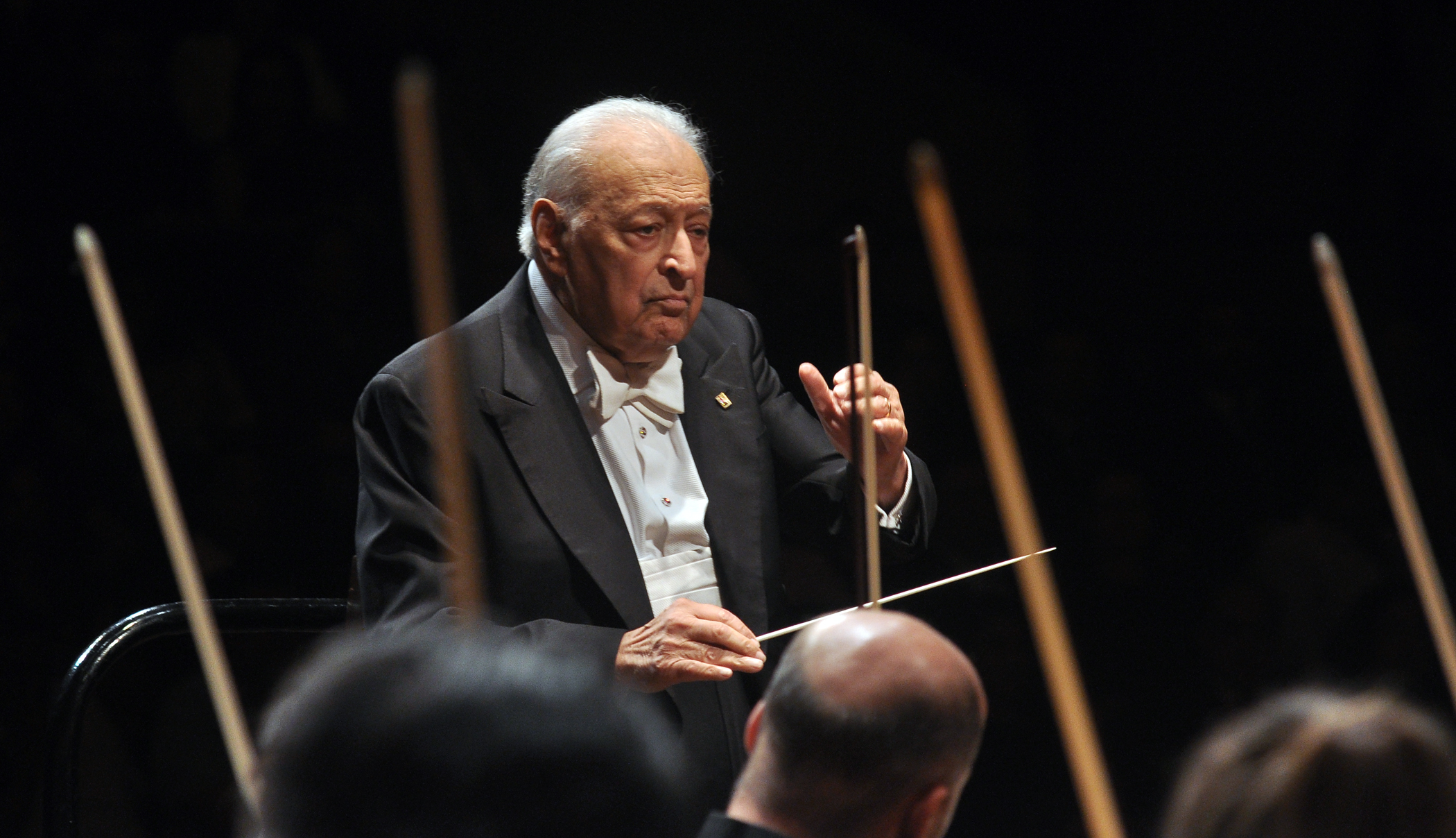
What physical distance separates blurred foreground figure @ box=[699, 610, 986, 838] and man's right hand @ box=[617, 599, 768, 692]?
0.46 meters

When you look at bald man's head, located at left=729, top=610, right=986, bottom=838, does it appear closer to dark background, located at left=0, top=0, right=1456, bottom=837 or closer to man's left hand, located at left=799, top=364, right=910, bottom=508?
man's left hand, located at left=799, top=364, right=910, bottom=508

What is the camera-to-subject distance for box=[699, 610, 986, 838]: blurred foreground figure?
1072mm

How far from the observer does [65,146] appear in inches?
138

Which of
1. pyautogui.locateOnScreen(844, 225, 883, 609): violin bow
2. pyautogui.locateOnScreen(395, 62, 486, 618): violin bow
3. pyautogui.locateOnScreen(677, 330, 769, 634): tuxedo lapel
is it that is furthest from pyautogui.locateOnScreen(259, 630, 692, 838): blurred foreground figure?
pyautogui.locateOnScreen(677, 330, 769, 634): tuxedo lapel

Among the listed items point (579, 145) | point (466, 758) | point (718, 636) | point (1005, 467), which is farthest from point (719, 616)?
point (466, 758)

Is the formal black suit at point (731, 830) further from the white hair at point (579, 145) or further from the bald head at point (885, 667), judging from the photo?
the white hair at point (579, 145)

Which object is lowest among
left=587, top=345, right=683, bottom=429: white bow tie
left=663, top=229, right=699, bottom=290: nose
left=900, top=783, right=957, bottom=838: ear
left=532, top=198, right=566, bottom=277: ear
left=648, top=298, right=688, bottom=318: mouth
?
left=900, top=783, right=957, bottom=838: ear

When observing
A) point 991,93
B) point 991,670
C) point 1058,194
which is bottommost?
point 991,670

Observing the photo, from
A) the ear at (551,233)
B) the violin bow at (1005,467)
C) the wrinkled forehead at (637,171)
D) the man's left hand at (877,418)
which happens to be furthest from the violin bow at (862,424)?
the violin bow at (1005,467)

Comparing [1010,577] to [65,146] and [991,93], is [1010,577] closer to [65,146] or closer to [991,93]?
[991,93]

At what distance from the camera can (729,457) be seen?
1.97m

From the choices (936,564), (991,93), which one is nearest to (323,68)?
(991,93)

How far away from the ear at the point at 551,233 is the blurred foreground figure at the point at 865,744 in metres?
0.90

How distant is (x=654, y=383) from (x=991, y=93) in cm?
220
